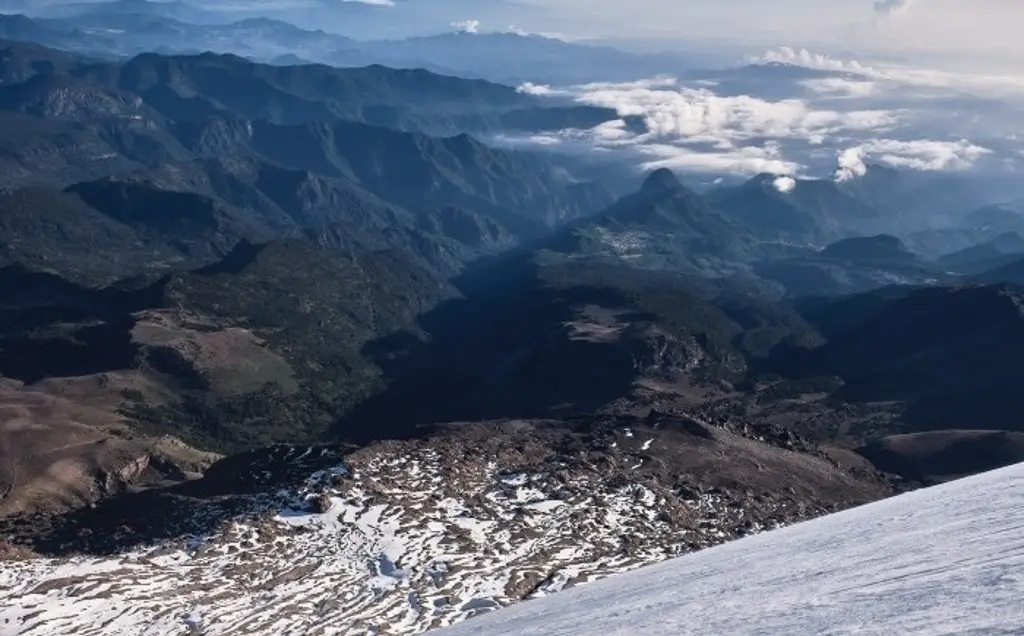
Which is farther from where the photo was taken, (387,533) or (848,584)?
(387,533)

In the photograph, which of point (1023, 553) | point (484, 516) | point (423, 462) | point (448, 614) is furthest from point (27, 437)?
point (1023, 553)

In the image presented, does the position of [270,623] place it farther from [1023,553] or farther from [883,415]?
[883,415]

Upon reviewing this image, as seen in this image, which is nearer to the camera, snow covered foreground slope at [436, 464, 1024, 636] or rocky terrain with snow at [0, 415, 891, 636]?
snow covered foreground slope at [436, 464, 1024, 636]

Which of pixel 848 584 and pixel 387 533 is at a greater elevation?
pixel 848 584

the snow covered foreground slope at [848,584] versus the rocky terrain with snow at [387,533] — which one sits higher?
the snow covered foreground slope at [848,584]
